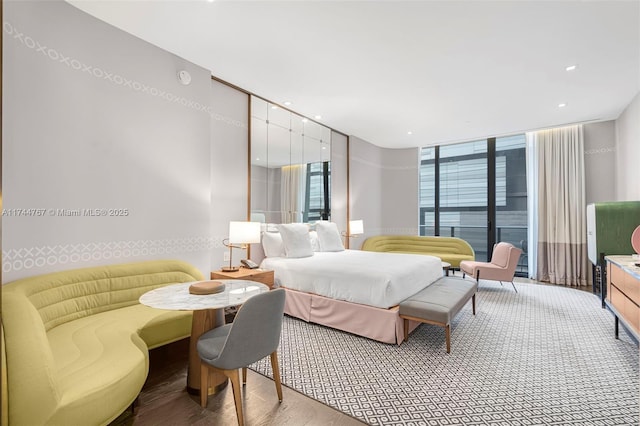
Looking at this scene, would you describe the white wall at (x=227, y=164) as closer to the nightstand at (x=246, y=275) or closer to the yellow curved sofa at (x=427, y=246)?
the nightstand at (x=246, y=275)

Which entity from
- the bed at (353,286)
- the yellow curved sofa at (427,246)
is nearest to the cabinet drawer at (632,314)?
the bed at (353,286)

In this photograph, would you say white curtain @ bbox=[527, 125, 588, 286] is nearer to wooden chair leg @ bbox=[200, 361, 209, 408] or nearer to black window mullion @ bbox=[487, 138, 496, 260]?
black window mullion @ bbox=[487, 138, 496, 260]

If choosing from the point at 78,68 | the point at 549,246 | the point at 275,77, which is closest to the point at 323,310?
the point at 275,77

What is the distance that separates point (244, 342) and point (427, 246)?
18.4 feet

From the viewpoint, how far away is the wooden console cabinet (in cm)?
269

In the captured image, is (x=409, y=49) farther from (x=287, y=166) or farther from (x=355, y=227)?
(x=355, y=227)

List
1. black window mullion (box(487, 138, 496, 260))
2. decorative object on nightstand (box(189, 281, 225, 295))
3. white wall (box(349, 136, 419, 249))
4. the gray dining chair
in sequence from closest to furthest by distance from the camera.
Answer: the gray dining chair
decorative object on nightstand (box(189, 281, 225, 295))
black window mullion (box(487, 138, 496, 260))
white wall (box(349, 136, 419, 249))

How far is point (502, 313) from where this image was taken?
407cm

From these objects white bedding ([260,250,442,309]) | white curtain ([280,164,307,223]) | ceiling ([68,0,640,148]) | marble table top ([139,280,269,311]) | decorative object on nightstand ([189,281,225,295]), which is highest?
ceiling ([68,0,640,148])

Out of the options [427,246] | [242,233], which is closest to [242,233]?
[242,233]

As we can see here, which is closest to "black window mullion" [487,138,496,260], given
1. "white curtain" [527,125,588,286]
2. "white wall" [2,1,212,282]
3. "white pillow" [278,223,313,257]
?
"white curtain" [527,125,588,286]

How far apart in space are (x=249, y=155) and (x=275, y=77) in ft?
3.47

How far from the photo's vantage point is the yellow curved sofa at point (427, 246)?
243 inches

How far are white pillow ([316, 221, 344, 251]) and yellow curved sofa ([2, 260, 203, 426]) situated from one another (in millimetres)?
2337
